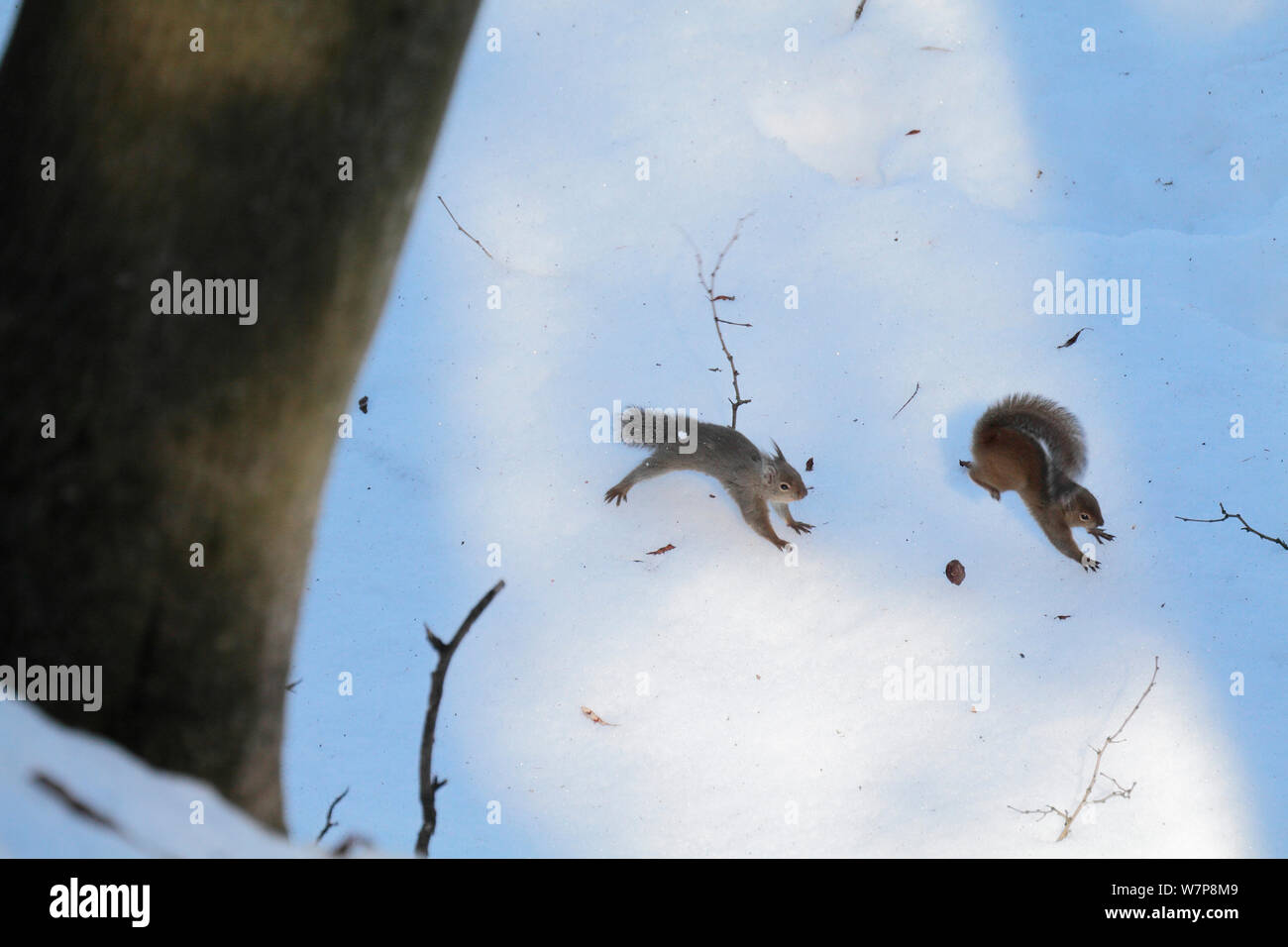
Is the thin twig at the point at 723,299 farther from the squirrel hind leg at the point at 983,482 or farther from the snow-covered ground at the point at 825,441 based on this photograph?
the squirrel hind leg at the point at 983,482

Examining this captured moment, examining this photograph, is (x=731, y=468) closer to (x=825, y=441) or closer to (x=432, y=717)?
(x=825, y=441)

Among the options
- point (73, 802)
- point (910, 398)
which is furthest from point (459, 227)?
point (73, 802)

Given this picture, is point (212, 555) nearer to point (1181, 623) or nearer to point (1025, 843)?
point (1025, 843)

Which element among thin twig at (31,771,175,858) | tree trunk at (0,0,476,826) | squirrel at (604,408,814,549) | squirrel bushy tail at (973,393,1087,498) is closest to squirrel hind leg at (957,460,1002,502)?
squirrel bushy tail at (973,393,1087,498)

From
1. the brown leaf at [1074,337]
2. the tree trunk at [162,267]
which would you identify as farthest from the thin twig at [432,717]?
the brown leaf at [1074,337]

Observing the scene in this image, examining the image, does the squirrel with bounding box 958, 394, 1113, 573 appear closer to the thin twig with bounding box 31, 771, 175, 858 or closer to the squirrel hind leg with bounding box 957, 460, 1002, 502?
the squirrel hind leg with bounding box 957, 460, 1002, 502

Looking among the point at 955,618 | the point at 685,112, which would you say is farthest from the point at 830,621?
the point at 685,112
